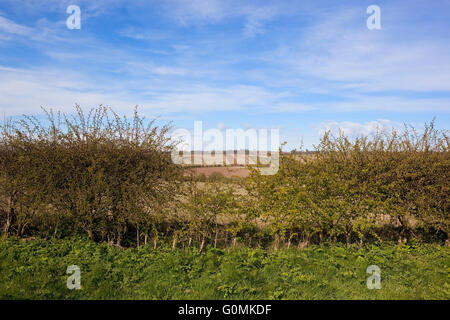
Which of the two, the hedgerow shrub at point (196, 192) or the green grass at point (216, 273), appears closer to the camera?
the green grass at point (216, 273)

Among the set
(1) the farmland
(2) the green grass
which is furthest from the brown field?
(2) the green grass

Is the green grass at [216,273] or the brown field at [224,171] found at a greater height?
the brown field at [224,171]

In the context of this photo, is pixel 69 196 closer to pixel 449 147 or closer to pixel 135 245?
pixel 135 245

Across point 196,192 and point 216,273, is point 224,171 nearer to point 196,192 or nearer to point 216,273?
point 196,192

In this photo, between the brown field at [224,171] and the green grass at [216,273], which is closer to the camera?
the green grass at [216,273]

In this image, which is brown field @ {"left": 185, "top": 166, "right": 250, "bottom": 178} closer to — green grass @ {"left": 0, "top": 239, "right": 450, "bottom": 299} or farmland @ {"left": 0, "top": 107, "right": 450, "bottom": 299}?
farmland @ {"left": 0, "top": 107, "right": 450, "bottom": 299}

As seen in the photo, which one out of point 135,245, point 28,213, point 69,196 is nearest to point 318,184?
point 135,245

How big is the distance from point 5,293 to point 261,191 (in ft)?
17.0

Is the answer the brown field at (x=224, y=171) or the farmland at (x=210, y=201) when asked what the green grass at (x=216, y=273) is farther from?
the brown field at (x=224, y=171)

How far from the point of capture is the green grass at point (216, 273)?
16.7 feet

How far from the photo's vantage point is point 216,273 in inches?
226

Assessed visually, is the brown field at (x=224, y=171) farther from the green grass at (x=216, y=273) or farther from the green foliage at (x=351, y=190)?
the green grass at (x=216, y=273)

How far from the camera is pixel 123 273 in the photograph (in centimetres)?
565

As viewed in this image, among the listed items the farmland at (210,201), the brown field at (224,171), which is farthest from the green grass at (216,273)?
Answer: the brown field at (224,171)
